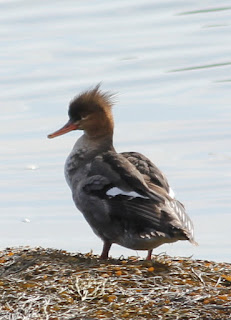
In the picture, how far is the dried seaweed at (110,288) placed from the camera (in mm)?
5355

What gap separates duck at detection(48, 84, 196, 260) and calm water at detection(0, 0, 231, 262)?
1.65 metres

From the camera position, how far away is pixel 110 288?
5.68 m

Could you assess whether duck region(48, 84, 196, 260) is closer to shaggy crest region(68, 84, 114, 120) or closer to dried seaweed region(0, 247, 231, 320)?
dried seaweed region(0, 247, 231, 320)

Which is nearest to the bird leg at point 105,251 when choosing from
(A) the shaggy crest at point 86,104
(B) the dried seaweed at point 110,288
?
(B) the dried seaweed at point 110,288

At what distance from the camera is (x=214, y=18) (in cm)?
1712

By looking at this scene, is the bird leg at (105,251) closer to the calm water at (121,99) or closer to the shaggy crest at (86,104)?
the shaggy crest at (86,104)

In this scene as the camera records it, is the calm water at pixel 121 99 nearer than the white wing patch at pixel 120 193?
No

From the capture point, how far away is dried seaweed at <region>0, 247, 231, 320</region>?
5.36 metres

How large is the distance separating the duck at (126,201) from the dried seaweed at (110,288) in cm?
20

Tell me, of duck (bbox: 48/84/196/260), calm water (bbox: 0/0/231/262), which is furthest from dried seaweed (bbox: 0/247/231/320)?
calm water (bbox: 0/0/231/262)

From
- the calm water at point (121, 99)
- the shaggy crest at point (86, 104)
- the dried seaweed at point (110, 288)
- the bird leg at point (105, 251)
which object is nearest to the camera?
the dried seaweed at point (110, 288)

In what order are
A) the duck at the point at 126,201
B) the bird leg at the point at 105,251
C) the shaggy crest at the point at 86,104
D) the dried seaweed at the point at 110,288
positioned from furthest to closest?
the shaggy crest at the point at 86,104, the bird leg at the point at 105,251, the duck at the point at 126,201, the dried seaweed at the point at 110,288

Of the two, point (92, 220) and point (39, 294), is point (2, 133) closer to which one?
point (92, 220)

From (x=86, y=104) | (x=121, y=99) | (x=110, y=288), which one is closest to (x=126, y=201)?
(x=110, y=288)
